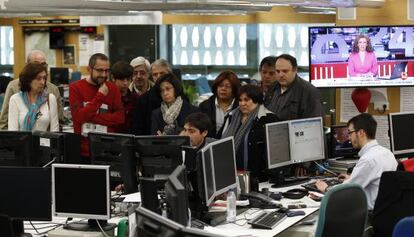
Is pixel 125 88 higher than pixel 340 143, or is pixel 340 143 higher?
pixel 125 88

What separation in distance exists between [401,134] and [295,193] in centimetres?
173

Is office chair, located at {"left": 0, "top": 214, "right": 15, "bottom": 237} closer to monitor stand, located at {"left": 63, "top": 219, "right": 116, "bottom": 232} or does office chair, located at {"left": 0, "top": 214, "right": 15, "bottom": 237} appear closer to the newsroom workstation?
the newsroom workstation

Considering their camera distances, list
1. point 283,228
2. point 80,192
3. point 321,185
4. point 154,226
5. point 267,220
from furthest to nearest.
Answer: point 321,185
point 267,220
point 283,228
point 80,192
point 154,226

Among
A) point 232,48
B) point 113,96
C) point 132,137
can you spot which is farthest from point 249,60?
point 132,137

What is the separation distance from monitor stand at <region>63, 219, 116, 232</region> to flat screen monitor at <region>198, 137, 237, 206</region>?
2.24 ft

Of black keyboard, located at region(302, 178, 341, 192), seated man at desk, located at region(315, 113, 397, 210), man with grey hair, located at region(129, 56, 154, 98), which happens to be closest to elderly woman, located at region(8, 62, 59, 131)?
man with grey hair, located at region(129, 56, 154, 98)

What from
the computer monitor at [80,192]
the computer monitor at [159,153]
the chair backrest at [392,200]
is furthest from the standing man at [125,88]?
the chair backrest at [392,200]

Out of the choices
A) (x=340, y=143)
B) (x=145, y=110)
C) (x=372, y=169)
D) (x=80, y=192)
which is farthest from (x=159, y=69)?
(x=80, y=192)

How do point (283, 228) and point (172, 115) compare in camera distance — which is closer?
point (283, 228)

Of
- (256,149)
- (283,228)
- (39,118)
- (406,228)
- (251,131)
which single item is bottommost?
(283,228)

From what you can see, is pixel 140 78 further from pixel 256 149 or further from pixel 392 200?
pixel 392 200

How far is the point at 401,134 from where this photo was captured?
816 centimetres

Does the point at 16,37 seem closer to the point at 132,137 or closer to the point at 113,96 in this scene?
the point at 113,96

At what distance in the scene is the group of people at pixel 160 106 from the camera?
738 centimetres
